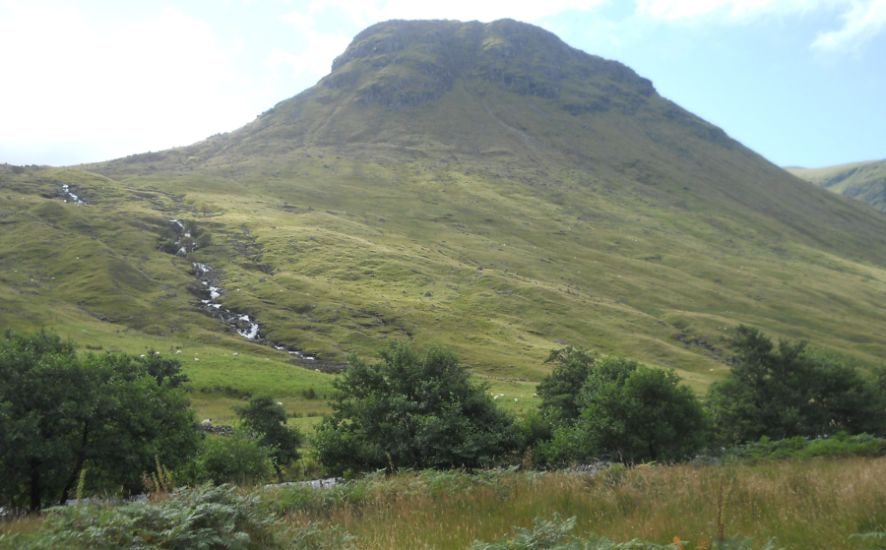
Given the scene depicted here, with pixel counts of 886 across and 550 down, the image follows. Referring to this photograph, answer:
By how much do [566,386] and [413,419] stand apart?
19.1 metres

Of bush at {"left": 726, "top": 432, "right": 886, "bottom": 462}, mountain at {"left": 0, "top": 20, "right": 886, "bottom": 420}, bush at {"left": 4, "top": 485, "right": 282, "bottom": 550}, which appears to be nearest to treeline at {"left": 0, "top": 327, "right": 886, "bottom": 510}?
bush at {"left": 726, "top": 432, "right": 886, "bottom": 462}

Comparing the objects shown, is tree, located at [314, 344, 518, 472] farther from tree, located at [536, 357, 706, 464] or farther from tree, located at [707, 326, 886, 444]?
tree, located at [707, 326, 886, 444]

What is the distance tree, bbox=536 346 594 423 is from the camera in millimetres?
39781

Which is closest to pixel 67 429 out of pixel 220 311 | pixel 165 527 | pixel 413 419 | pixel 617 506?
pixel 413 419

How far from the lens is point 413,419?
25.5 m

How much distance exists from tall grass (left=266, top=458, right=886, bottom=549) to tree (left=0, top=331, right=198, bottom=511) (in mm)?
12804

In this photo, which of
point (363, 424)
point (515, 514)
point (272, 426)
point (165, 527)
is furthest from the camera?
point (272, 426)

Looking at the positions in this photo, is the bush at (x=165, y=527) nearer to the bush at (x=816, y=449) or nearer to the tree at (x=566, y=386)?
the bush at (x=816, y=449)

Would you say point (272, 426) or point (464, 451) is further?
point (272, 426)

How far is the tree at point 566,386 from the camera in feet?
131

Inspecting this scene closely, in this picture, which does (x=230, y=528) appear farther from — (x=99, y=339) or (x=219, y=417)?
(x=99, y=339)

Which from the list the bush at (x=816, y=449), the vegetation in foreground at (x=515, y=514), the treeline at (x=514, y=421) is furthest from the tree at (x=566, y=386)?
the vegetation in foreground at (x=515, y=514)

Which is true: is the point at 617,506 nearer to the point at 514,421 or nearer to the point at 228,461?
the point at 514,421

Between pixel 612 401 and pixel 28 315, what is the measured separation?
321ft
